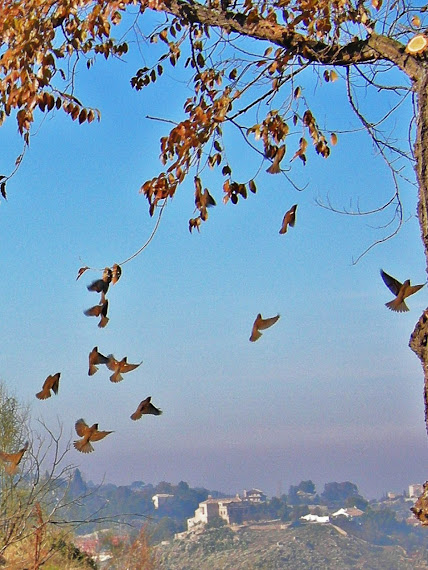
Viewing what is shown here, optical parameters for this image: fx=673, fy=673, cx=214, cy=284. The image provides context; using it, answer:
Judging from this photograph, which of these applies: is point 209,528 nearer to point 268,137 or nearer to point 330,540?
point 330,540

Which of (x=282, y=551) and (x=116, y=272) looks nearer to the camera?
(x=116, y=272)

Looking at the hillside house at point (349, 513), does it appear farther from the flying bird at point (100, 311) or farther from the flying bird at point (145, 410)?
the flying bird at point (100, 311)

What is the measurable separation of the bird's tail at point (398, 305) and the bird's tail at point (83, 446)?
1544 millimetres

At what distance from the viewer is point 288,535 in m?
10.3

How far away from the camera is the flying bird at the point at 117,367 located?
295 centimetres

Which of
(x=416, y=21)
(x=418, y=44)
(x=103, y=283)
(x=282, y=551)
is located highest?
(x=416, y=21)

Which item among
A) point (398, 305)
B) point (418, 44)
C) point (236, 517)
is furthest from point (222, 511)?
point (418, 44)

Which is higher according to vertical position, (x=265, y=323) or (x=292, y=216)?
(x=292, y=216)

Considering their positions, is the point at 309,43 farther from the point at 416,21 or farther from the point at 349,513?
the point at 349,513

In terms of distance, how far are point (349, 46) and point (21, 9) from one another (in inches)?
61.3

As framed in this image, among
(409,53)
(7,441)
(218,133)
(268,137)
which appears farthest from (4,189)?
(7,441)

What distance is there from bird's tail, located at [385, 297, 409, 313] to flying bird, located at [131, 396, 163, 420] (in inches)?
45.1

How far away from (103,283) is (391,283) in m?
1.23

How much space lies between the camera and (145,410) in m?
2.91
